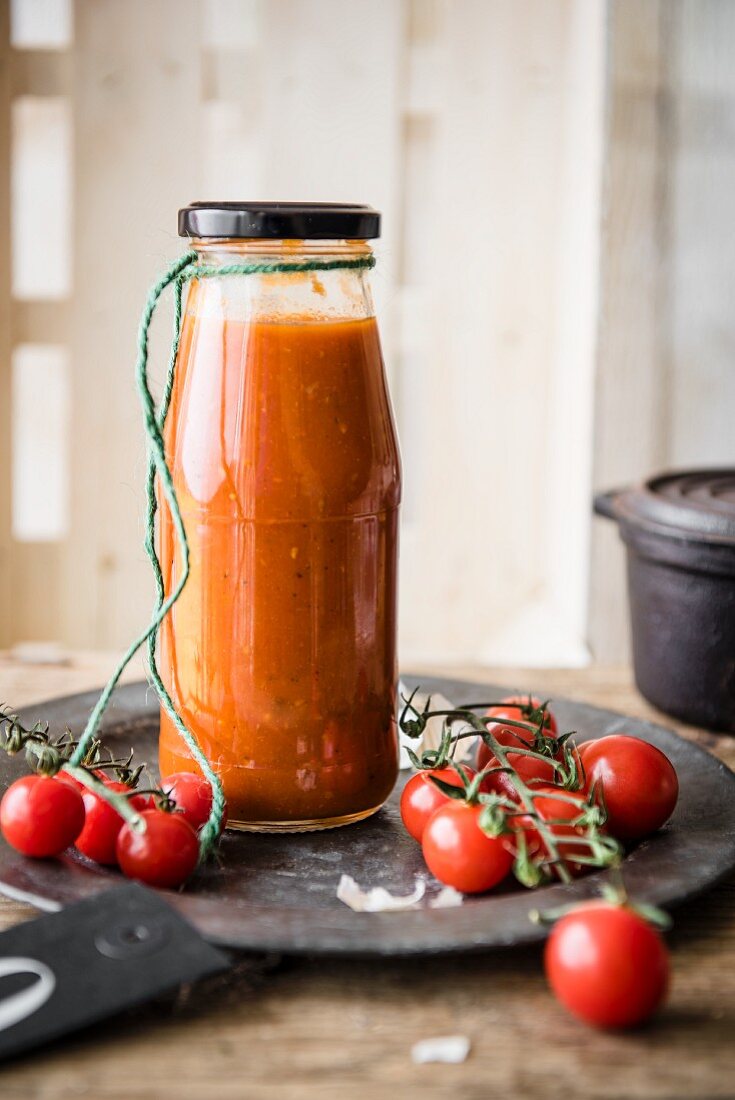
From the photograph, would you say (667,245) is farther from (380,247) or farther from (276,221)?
(276,221)

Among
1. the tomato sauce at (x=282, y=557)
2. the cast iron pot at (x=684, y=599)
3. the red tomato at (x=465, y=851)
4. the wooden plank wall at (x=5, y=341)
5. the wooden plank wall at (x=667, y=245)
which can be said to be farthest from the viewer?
the wooden plank wall at (x=5, y=341)

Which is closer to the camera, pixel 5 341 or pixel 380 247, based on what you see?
pixel 380 247

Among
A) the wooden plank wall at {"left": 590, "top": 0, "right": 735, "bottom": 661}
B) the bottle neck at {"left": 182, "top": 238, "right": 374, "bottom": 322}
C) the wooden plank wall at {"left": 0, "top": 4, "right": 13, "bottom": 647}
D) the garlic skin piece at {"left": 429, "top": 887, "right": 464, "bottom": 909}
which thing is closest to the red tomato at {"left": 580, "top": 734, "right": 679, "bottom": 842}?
the garlic skin piece at {"left": 429, "top": 887, "right": 464, "bottom": 909}

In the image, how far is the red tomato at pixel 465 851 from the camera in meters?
0.75

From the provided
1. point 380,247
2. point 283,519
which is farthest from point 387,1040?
point 380,247

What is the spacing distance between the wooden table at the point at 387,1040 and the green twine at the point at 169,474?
116 millimetres

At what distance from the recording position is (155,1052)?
0.63 meters

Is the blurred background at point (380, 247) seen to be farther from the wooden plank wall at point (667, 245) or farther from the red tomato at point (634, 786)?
the red tomato at point (634, 786)

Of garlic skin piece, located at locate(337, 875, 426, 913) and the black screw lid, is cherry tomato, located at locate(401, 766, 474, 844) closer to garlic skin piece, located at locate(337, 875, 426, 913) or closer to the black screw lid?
garlic skin piece, located at locate(337, 875, 426, 913)

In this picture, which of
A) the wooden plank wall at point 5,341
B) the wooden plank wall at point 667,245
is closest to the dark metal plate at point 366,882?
the wooden plank wall at point 667,245

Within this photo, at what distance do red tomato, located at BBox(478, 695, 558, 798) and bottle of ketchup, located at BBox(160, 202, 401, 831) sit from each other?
9cm

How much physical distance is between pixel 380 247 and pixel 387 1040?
1.77m

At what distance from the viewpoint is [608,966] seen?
2.05 ft

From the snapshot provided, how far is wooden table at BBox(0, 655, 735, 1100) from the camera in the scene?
61 centimetres
